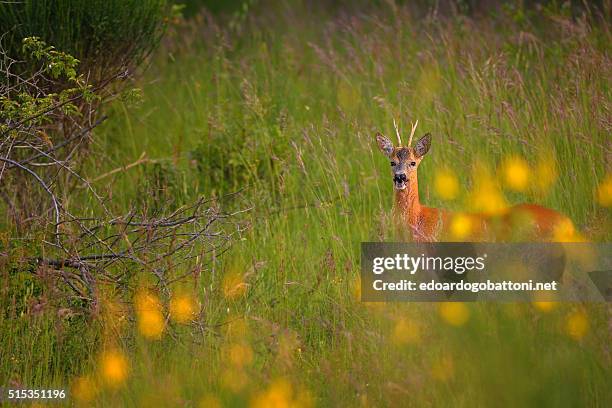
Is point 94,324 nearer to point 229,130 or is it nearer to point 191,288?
point 191,288

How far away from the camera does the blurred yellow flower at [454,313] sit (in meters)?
4.57

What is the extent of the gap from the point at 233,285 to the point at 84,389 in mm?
1116

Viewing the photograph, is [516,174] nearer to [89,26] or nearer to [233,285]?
[233,285]

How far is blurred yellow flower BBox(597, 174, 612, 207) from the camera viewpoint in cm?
574

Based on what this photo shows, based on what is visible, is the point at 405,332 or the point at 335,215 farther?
the point at 335,215

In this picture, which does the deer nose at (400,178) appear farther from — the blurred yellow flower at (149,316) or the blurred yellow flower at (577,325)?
the blurred yellow flower at (577,325)

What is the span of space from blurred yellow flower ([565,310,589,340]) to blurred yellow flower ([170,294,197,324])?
5.94 feet

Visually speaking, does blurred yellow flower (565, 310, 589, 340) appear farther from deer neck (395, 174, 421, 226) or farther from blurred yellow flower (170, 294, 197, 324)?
blurred yellow flower (170, 294, 197, 324)

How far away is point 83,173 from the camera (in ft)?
25.7

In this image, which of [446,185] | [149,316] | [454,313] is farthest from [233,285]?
[446,185]

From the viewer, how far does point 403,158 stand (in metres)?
6.03

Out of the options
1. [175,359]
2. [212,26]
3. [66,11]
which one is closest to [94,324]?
[175,359]

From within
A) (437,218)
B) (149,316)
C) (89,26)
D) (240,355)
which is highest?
(89,26)

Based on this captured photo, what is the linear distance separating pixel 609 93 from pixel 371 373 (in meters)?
3.25
